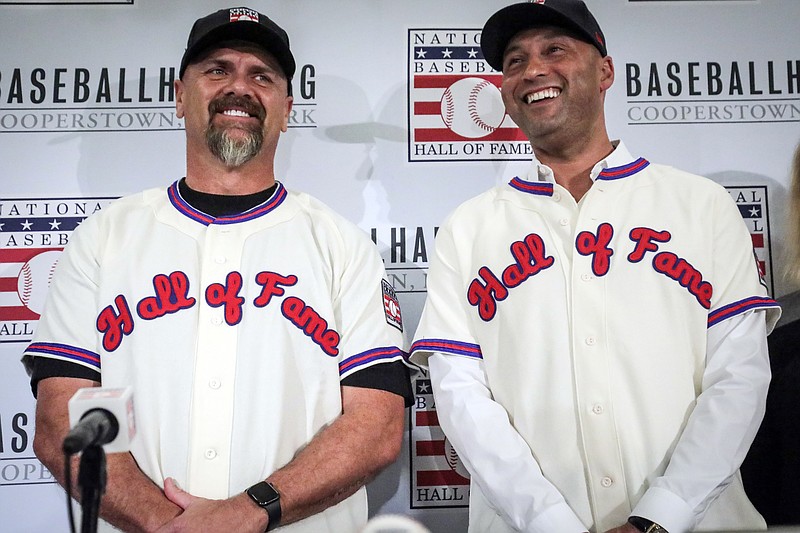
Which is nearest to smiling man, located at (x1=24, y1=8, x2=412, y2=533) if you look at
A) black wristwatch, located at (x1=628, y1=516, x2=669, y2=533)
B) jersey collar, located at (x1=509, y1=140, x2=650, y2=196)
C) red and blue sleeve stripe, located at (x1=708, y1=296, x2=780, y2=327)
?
jersey collar, located at (x1=509, y1=140, x2=650, y2=196)

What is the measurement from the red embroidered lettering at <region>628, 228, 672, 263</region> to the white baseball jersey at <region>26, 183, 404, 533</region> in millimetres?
551

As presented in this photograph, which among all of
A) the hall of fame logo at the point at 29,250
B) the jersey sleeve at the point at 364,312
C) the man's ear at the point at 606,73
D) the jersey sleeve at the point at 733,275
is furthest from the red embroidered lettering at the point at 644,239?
the hall of fame logo at the point at 29,250

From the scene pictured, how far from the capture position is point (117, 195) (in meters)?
2.27

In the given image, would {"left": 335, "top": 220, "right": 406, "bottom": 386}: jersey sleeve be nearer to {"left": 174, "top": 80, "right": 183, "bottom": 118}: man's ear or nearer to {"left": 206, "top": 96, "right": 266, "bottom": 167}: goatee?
{"left": 206, "top": 96, "right": 266, "bottom": 167}: goatee

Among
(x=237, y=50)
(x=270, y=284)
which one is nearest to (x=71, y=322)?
(x=270, y=284)

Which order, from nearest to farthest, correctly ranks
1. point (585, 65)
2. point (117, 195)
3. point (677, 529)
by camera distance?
point (677, 529)
point (585, 65)
point (117, 195)

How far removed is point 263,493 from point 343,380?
320 mm

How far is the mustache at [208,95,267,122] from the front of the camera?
1.94m

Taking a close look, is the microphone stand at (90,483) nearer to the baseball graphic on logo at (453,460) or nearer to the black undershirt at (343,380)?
the black undershirt at (343,380)

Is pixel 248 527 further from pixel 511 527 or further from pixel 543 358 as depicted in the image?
pixel 543 358

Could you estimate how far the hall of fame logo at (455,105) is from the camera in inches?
90.5

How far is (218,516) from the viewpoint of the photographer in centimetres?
152

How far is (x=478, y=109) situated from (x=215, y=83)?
0.75 metres

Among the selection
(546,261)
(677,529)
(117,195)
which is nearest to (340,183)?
(117,195)
